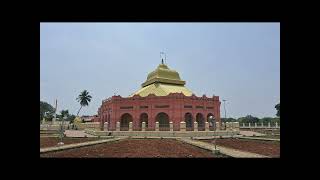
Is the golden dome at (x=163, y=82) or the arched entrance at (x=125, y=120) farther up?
the golden dome at (x=163, y=82)

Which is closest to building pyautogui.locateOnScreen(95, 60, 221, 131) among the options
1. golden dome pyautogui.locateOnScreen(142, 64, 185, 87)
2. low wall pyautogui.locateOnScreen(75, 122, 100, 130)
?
golden dome pyautogui.locateOnScreen(142, 64, 185, 87)

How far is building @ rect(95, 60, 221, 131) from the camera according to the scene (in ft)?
105

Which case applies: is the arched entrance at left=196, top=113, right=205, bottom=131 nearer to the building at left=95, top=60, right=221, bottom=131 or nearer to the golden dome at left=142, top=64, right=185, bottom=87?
the building at left=95, top=60, right=221, bottom=131

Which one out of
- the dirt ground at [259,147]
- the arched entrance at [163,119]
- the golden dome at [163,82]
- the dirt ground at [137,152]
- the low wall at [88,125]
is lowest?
the low wall at [88,125]

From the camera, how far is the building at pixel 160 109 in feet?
105

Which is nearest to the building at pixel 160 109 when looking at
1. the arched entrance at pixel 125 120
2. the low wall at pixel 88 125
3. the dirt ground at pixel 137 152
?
the arched entrance at pixel 125 120

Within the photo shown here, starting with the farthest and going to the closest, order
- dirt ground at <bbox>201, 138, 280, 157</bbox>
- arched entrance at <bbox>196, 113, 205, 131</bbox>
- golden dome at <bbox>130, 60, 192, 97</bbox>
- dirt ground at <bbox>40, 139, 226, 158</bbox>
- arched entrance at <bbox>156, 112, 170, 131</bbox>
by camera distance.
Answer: golden dome at <bbox>130, 60, 192, 97</bbox> < arched entrance at <bbox>196, 113, 205, 131</bbox> < arched entrance at <bbox>156, 112, 170, 131</bbox> < dirt ground at <bbox>201, 138, 280, 157</bbox> < dirt ground at <bbox>40, 139, 226, 158</bbox>

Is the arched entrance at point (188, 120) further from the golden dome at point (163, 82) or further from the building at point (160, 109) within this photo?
the golden dome at point (163, 82)

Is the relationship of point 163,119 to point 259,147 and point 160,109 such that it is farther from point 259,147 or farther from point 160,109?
point 259,147
